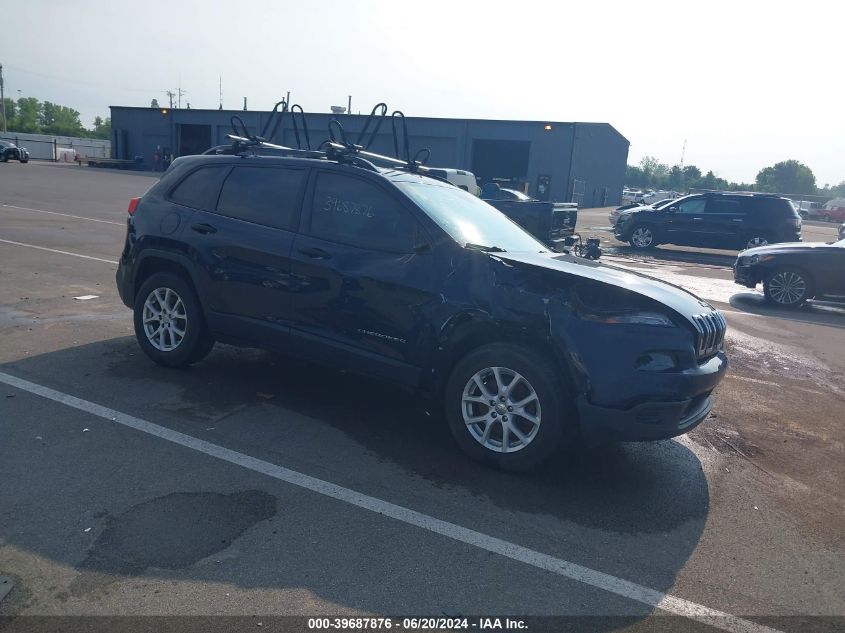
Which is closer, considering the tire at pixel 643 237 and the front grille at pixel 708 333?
the front grille at pixel 708 333

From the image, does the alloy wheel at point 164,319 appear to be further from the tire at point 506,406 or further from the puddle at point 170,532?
the tire at point 506,406

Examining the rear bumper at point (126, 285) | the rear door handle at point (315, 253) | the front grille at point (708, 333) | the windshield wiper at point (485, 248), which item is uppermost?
the windshield wiper at point (485, 248)

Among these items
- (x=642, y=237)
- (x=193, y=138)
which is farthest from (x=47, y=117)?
(x=642, y=237)

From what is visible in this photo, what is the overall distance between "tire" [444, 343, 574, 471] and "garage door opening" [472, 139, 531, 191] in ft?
145

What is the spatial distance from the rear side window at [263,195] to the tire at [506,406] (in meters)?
1.93

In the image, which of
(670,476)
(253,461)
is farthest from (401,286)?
(670,476)

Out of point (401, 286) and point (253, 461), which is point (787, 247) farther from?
point (253, 461)

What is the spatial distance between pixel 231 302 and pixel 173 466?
171 centimetres

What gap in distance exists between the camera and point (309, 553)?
3465 millimetres

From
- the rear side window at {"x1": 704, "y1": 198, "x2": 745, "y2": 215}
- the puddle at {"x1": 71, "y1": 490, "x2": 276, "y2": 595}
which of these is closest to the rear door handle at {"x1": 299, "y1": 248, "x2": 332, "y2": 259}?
the puddle at {"x1": 71, "y1": 490, "x2": 276, "y2": 595}

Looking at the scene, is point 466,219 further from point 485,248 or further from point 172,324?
point 172,324

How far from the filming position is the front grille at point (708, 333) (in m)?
4.43

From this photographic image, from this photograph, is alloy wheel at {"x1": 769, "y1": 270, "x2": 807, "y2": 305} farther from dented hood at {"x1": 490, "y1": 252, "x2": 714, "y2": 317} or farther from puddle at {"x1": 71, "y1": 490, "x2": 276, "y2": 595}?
puddle at {"x1": 71, "y1": 490, "x2": 276, "y2": 595}

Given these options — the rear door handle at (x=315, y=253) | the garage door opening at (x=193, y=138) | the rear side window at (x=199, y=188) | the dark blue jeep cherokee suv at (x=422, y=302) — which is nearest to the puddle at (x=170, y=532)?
the dark blue jeep cherokee suv at (x=422, y=302)
